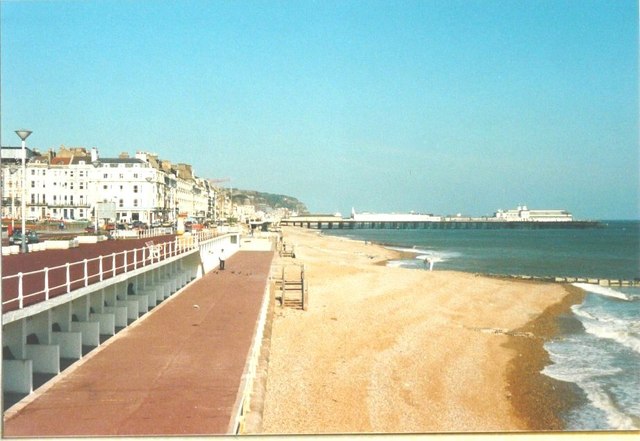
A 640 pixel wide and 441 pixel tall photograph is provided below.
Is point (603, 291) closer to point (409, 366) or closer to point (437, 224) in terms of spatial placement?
point (409, 366)

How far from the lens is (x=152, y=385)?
27.5 feet

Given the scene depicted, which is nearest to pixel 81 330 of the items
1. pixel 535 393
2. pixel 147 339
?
pixel 147 339

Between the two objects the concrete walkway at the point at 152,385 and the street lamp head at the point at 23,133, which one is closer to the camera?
the concrete walkway at the point at 152,385

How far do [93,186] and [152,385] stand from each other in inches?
2191

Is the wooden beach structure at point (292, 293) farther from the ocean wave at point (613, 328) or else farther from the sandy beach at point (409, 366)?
the ocean wave at point (613, 328)

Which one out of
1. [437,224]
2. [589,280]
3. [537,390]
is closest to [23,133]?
[537,390]

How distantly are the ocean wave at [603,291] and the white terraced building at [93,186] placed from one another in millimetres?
38857

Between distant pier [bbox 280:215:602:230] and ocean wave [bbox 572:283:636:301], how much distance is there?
419ft

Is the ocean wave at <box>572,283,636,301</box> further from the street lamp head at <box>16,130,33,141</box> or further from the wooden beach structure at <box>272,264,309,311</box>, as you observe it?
the street lamp head at <box>16,130,33,141</box>

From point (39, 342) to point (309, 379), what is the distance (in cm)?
546

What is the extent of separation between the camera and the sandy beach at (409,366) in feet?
35.4

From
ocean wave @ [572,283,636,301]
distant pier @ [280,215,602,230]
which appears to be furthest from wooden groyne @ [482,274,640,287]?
distant pier @ [280,215,602,230]

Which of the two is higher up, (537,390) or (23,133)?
(23,133)

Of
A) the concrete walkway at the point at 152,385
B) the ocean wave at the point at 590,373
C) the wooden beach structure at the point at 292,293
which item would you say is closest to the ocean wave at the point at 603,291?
the ocean wave at the point at 590,373
